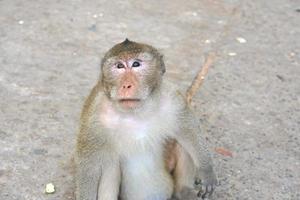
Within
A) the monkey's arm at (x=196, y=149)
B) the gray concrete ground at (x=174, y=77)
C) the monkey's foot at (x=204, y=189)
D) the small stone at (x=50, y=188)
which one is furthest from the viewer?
the gray concrete ground at (x=174, y=77)

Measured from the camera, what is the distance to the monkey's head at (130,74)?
2547mm

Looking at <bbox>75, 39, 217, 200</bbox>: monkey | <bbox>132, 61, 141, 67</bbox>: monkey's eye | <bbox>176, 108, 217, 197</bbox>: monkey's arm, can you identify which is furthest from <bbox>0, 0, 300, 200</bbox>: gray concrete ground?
<bbox>132, 61, 141, 67</bbox>: monkey's eye

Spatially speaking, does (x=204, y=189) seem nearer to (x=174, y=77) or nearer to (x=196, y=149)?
(x=196, y=149)

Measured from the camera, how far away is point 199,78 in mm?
4152

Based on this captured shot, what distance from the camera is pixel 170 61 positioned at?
4340mm

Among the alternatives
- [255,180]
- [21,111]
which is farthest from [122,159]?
[21,111]

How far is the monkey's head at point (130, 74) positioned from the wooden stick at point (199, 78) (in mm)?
1178

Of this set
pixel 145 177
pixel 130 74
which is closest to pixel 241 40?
pixel 145 177

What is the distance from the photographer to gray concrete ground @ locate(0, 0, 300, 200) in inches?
130

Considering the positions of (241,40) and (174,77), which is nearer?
(174,77)

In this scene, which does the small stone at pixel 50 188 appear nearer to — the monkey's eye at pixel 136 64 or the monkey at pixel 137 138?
the monkey at pixel 137 138

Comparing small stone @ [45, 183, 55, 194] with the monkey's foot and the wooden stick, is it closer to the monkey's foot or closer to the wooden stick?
the monkey's foot

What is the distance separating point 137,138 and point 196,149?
323 mm

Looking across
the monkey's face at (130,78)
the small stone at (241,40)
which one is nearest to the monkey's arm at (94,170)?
the monkey's face at (130,78)
